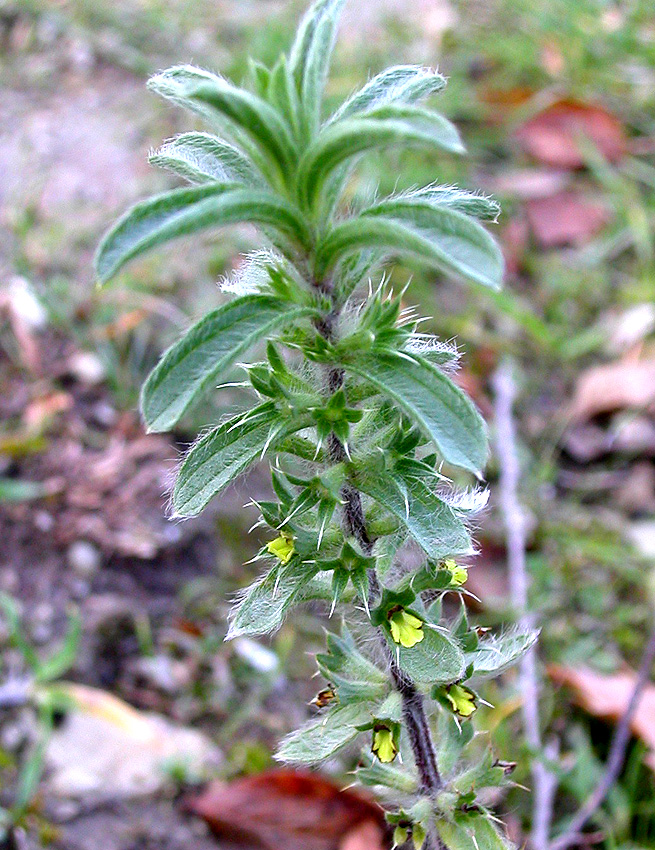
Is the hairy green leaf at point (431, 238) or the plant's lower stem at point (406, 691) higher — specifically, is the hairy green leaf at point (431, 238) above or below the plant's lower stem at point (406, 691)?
above

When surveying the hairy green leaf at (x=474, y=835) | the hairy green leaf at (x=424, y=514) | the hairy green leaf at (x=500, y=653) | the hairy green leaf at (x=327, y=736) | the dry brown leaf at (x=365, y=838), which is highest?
the hairy green leaf at (x=424, y=514)

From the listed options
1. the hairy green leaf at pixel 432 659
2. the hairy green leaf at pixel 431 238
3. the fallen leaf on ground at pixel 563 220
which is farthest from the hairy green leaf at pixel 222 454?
the fallen leaf on ground at pixel 563 220

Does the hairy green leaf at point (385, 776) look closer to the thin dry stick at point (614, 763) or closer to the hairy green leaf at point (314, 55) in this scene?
the thin dry stick at point (614, 763)

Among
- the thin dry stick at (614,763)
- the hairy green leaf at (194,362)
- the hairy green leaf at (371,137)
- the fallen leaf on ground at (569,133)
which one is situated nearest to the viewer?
the hairy green leaf at (371,137)

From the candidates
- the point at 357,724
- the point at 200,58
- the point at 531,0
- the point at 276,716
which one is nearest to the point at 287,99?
the point at 357,724

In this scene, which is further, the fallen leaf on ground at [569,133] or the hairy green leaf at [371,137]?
the fallen leaf on ground at [569,133]

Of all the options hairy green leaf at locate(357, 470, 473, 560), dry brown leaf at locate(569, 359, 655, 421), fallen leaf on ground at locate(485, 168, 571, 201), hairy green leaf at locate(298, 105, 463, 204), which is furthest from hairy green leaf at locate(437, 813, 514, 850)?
fallen leaf on ground at locate(485, 168, 571, 201)

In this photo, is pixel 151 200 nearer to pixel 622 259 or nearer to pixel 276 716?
pixel 276 716
